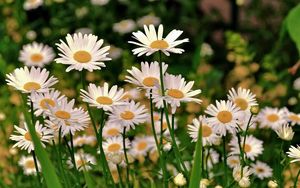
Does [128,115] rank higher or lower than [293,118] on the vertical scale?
lower

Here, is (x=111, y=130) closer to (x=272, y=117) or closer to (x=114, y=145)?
(x=114, y=145)

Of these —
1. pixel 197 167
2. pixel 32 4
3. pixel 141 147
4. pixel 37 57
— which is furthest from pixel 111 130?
pixel 32 4

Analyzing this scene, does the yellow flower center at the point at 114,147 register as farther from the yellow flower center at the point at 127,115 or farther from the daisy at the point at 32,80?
the daisy at the point at 32,80

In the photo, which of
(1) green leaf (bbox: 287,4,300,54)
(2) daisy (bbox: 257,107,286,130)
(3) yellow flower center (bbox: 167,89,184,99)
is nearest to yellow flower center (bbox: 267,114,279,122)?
(2) daisy (bbox: 257,107,286,130)

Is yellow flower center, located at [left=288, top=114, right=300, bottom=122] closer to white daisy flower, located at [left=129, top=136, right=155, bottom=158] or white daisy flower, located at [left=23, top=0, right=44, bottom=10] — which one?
white daisy flower, located at [left=129, top=136, right=155, bottom=158]

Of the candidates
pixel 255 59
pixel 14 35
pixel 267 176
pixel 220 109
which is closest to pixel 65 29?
pixel 14 35

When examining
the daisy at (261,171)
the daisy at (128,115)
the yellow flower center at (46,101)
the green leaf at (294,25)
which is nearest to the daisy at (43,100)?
the yellow flower center at (46,101)
